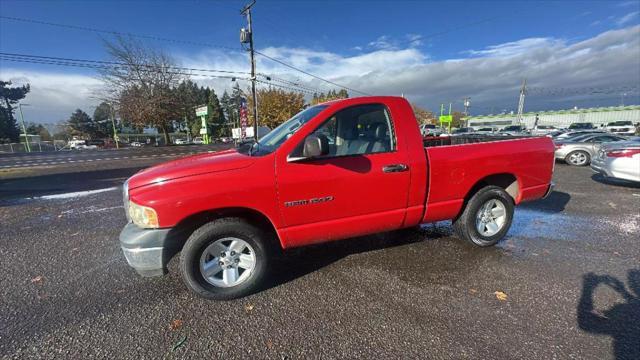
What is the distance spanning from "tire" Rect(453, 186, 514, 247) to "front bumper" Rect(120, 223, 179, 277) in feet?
11.2

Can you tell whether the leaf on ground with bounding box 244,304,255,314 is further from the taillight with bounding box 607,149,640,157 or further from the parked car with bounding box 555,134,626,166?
the parked car with bounding box 555,134,626,166

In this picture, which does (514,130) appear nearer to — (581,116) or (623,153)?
(623,153)

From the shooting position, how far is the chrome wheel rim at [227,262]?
2842 mm

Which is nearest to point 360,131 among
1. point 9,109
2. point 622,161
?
point 622,161

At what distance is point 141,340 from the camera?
2.39m

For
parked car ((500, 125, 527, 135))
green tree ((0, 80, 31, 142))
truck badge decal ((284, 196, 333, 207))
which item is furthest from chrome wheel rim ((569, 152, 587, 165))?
green tree ((0, 80, 31, 142))

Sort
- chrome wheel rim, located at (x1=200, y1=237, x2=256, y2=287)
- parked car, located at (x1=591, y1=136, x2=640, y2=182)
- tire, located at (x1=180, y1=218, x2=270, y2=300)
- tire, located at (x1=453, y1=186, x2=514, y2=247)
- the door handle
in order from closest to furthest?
tire, located at (x1=180, y1=218, x2=270, y2=300) < chrome wheel rim, located at (x1=200, y1=237, x2=256, y2=287) < the door handle < tire, located at (x1=453, y1=186, x2=514, y2=247) < parked car, located at (x1=591, y1=136, x2=640, y2=182)

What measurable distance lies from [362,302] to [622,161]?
810 cm

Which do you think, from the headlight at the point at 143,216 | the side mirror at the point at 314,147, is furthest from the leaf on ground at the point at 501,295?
the headlight at the point at 143,216

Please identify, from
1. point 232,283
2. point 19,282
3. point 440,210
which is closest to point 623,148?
point 440,210

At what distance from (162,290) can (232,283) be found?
2.60ft

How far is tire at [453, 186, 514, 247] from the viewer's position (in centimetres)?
379

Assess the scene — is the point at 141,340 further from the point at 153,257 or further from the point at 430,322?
the point at 430,322

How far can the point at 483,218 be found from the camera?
396 cm
